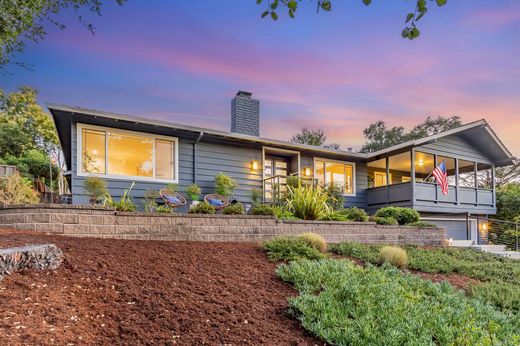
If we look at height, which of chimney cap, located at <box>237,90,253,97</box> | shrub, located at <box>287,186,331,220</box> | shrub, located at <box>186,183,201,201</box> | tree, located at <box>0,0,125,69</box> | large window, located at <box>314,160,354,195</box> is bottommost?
shrub, located at <box>287,186,331,220</box>

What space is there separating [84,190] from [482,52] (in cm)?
1123

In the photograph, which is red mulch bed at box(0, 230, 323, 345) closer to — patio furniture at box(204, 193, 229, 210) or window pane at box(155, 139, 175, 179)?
patio furniture at box(204, 193, 229, 210)

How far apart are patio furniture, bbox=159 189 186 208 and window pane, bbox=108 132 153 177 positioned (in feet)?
3.34

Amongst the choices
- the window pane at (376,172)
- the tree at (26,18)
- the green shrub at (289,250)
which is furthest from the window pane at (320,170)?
the tree at (26,18)

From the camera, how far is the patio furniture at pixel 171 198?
8.47m

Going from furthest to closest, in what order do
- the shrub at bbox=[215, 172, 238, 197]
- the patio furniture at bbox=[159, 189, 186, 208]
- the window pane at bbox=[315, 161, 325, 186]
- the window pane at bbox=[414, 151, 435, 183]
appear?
1. the window pane at bbox=[414, 151, 435, 183]
2. the window pane at bbox=[315, 161, 325, 186]
3. the shrub at bbox=[215, 172, 238, 197]
4. the patio furniture at bbox=[159, 189, 186, 208]

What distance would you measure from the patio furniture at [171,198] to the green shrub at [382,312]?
467cm

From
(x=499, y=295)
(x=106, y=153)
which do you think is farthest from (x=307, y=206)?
(x=106, y=153)

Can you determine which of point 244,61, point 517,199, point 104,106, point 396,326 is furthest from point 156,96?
point 517,199

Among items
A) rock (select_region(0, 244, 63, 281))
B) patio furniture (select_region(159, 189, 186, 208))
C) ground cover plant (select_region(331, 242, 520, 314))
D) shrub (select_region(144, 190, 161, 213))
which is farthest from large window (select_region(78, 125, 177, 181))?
rock (select_region(0, 244, 63, 281))

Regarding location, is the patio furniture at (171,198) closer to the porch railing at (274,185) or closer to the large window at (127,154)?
the large window at (127,154)

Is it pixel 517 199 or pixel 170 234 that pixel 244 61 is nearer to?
pixel 170 234

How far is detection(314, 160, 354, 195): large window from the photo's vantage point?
1345 cm

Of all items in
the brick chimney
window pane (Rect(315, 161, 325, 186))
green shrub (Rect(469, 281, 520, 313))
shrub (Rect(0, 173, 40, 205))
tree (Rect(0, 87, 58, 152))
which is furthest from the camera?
tree (Rect(0, 87, 58, 152))
